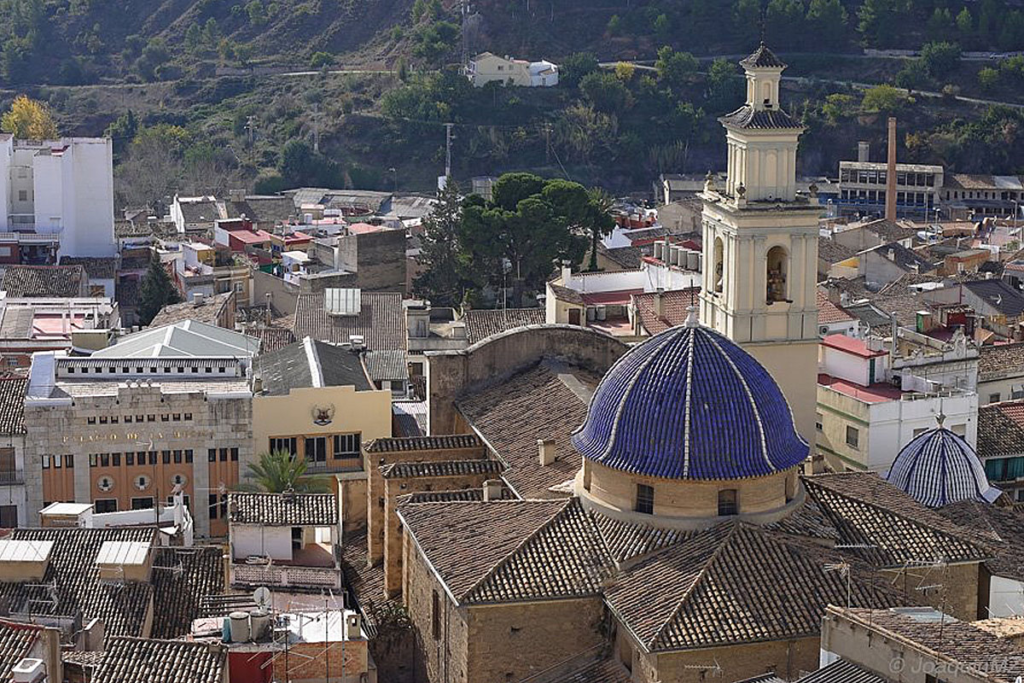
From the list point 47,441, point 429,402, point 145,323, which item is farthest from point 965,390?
point 145,323

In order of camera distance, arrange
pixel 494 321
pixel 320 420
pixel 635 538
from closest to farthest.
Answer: pixel 635 538, pixel 320 420, pixel 494 321

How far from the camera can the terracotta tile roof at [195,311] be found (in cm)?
5409

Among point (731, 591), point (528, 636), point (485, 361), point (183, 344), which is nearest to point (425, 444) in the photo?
point (485, 361)

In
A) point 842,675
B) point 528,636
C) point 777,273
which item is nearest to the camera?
point 842,675

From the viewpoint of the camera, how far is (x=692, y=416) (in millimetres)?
27875

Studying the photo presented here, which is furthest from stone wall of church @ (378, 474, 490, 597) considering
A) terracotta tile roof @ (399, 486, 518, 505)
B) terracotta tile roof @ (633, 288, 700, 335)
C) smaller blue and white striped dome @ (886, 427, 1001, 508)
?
terracotta tile roof @ (633, 288, 700, 335)

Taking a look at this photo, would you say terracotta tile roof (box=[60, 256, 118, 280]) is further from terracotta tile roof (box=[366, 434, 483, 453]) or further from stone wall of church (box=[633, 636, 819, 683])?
stone wall of church (box=[633, 636, 819, 683])

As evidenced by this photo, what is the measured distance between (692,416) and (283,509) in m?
8.71

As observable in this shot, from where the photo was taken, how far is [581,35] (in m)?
108

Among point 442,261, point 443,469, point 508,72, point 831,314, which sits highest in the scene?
point 508,72

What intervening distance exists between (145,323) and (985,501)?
106ft

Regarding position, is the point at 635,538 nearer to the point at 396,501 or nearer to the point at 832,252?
the point at 396,501

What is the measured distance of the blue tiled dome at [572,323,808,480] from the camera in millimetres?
27734

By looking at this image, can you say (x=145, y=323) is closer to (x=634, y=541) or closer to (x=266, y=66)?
(x=634, y=541)
